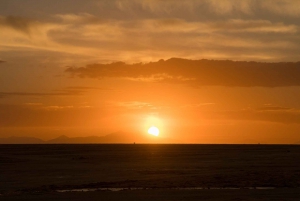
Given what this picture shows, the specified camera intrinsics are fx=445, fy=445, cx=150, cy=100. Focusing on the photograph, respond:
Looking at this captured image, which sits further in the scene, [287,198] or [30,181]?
[30,181]

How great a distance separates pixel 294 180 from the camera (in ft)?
148

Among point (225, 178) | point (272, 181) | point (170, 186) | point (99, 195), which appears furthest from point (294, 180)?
point (99, 195)

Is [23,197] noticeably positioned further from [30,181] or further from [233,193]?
[233,193]

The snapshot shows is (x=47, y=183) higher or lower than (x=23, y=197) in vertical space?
higher

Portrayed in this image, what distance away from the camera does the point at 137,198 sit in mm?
33281

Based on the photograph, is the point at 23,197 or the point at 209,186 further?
the point at 209,186

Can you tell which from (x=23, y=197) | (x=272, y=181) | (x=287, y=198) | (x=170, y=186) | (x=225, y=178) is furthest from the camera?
(x=225, y=178)

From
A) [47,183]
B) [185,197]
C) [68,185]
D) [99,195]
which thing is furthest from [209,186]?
[47,183]

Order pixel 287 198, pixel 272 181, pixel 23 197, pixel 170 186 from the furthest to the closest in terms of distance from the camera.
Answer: pixel 272 181 < pixel 170 186 < pixel 23 197 < pixel 287 198

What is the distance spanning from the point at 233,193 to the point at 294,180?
1255 cm

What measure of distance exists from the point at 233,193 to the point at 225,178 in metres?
12.5

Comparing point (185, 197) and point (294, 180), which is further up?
point (294, 180)

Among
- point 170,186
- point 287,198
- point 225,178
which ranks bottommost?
point 287,198

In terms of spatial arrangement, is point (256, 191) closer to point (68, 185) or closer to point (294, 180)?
point (294, 180)
